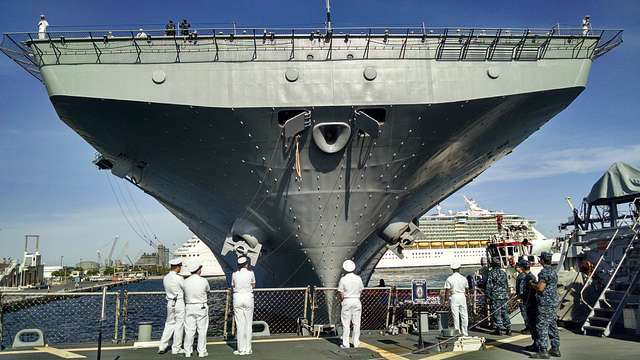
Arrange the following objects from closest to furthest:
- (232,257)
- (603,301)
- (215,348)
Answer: (215,348) < (603,301) < (232,257)

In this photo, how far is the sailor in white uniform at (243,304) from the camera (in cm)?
702

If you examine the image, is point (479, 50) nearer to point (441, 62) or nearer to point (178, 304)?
point (441, 62)

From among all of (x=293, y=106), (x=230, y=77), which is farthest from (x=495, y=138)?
(x=230, y=77)

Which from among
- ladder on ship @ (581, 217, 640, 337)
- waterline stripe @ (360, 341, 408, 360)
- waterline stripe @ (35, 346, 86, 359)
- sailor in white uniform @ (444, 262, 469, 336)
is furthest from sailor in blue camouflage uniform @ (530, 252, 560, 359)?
waterline stripe @ (35, 346, 86, 359)

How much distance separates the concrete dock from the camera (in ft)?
22.4

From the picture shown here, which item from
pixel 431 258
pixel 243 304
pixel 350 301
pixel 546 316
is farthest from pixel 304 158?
pixel 431 258

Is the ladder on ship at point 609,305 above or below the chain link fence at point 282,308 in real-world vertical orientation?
above

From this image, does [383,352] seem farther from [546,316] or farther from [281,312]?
[281,312]

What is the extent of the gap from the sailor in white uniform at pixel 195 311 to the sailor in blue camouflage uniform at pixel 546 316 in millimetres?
4682

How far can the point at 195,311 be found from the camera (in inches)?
271

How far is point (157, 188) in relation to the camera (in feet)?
42.2

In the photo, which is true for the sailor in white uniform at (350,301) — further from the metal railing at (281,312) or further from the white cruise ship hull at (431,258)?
the white cruise ship hull at (431,258)

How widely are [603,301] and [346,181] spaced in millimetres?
5406

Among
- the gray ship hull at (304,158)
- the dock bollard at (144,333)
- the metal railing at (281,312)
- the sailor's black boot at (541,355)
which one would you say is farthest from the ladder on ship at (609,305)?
the dock bollard at (144,333)
